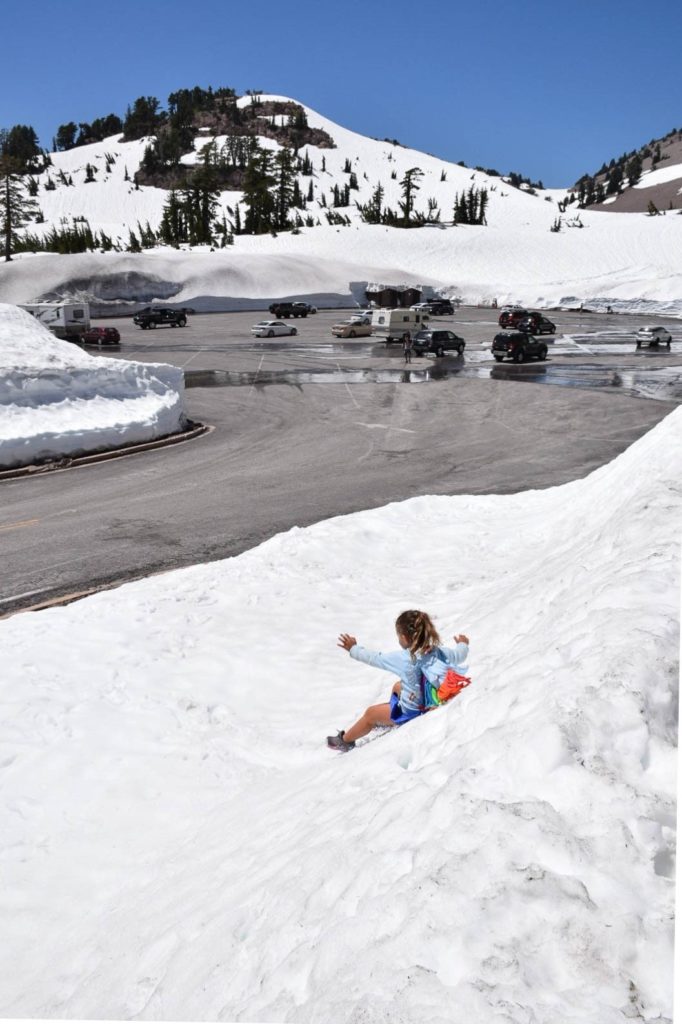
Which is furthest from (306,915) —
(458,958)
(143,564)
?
(143,564)

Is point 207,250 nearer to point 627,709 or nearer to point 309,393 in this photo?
point 309,393

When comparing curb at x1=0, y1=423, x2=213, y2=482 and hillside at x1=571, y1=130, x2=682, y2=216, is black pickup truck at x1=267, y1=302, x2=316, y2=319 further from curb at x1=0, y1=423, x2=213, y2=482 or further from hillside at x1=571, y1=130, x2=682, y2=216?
hillside at x1=571, y1=130, x2=682, y2=216

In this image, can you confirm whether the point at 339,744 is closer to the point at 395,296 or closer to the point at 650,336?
the point at 650,336

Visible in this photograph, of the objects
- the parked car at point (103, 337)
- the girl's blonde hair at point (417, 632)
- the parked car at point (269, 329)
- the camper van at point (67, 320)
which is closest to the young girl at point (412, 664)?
the girl's blonde hair at point (417, 632)

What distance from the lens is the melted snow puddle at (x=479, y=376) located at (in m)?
30.4

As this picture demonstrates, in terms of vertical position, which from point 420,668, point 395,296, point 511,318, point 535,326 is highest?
point 395,296

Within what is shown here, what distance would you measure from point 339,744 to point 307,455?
43.6ft

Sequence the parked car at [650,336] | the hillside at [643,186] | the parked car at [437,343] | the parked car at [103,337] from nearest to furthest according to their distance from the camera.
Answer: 1. the parked car at [437,343]
2. the parked car at [650,336]
3. the parked car at [103,337]
4. the hillside at [643,186]

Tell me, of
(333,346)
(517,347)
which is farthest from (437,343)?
(333,346)

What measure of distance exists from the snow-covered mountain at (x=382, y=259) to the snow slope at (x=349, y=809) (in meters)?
69.5

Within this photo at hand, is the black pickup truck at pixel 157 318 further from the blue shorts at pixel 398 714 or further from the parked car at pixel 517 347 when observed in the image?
the blue shorts at pixel 398 714

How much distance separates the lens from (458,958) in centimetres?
255

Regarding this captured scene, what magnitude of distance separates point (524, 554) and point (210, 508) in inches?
266

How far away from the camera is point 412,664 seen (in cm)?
548
